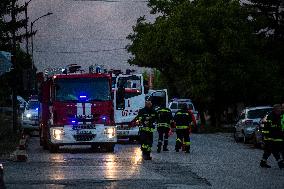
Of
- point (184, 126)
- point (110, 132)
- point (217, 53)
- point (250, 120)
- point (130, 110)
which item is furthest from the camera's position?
point (217, 53)

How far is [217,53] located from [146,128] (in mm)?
38905

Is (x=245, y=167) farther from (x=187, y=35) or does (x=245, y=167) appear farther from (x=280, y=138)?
(x=187, y=35)

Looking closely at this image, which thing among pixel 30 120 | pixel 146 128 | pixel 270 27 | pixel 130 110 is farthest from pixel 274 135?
pixel 270 27

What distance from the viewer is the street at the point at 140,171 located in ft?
57.5

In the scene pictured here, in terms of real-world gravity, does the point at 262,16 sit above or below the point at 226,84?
above

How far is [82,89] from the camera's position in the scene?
29672 millimetres

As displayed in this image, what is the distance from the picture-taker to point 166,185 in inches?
677

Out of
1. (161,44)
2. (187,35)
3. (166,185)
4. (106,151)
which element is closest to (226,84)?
(187,35)

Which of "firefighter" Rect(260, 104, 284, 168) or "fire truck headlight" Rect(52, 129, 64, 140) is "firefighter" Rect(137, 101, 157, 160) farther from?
"firefighter" Rect(260, 104, 284, 168)

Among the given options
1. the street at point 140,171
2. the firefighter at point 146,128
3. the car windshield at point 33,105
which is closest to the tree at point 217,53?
the car windshield at point 33,105

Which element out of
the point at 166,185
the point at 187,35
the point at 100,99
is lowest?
the point at 166,185

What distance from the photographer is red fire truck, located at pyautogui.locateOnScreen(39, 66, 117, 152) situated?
29.6 meters

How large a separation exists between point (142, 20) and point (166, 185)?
2931 inches

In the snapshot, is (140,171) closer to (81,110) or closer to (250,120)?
(81,110)
